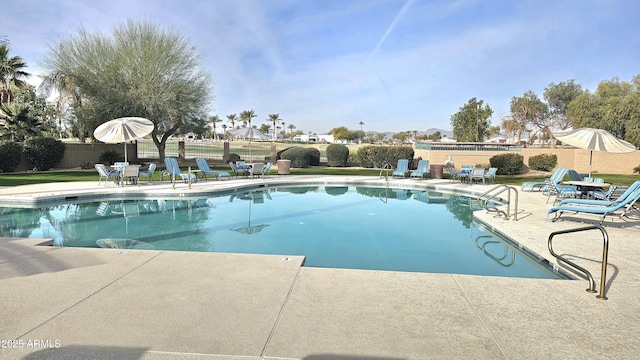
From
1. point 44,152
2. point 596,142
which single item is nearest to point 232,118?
point 44,152

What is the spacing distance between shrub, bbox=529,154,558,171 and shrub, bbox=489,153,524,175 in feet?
8.07

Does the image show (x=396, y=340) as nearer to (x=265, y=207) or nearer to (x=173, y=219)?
(x=173, y=219)

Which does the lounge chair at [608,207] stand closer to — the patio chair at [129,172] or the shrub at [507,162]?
the patio chair at [129,172]

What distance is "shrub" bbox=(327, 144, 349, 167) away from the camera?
25.0 meters

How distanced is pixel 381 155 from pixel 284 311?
2064cm

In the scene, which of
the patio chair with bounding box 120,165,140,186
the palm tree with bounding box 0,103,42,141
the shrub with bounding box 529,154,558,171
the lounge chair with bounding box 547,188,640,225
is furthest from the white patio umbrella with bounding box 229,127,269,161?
the shrub with bounding box 529,154,558,171

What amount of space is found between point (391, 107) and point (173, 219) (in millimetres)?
27797

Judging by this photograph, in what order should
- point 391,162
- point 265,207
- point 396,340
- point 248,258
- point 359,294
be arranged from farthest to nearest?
point 391,162
point 265,207
point 248,258
point 359,294
point 396,340

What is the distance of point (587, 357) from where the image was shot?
103 inches

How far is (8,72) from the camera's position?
22047mm

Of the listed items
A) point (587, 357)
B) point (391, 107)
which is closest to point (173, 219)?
point (587, 357)

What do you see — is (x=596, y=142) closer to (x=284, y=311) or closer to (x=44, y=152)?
(x=284, y=311)

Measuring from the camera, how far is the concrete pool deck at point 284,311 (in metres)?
2.67

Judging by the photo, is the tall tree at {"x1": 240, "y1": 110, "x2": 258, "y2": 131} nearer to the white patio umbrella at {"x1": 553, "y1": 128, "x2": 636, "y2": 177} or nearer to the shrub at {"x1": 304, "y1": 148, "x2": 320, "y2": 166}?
the shrub at {"x1": 304, "y1": 148, "x2": 320, "y2": 166}
